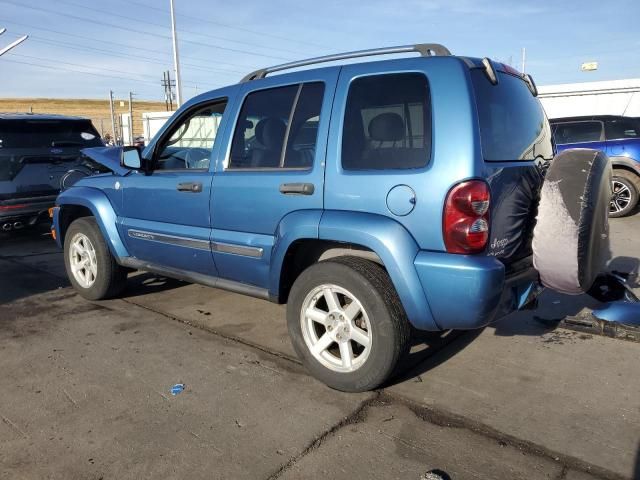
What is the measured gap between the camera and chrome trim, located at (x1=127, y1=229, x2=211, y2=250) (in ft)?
13.0

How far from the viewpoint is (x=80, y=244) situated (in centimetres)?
516

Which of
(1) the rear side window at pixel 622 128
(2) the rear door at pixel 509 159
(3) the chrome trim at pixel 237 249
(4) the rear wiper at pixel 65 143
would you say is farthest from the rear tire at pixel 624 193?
(4) the rear wiper at pixel 65 143

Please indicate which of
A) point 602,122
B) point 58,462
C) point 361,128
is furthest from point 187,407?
point 602,122

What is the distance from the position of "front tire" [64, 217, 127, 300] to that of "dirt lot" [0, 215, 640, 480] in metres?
0.46

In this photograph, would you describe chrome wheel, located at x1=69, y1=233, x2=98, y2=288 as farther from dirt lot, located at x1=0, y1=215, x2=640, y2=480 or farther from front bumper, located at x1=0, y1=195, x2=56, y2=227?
front bumper, located at x1=0, y1=195, x2=56, y2=227

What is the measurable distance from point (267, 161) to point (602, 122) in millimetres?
8503

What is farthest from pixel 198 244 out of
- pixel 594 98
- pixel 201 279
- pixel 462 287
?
pixel 594 98

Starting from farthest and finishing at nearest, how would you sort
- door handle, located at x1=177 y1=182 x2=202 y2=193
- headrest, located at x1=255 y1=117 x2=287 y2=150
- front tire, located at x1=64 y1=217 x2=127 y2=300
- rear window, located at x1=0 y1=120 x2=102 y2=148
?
rear window, located at x1=0 y1=120 x2=102 y2=148 → front tire, located at x1=64 y1=217 x2=127 y2=300 → door handle, located at x1=177 y1=182 x2=202 y2=193 → headrest, located at x1=255 y1=117 x2=287 y2=150

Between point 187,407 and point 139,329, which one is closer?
point 187,407

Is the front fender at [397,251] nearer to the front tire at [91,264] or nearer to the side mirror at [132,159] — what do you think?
the side mirror at [132,159]

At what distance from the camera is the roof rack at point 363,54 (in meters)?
3.12

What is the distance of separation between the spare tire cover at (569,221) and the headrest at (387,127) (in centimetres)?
92

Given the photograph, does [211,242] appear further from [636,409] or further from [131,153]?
[636,409]

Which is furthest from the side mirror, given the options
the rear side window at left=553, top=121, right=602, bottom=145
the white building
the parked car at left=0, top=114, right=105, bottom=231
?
the white building
